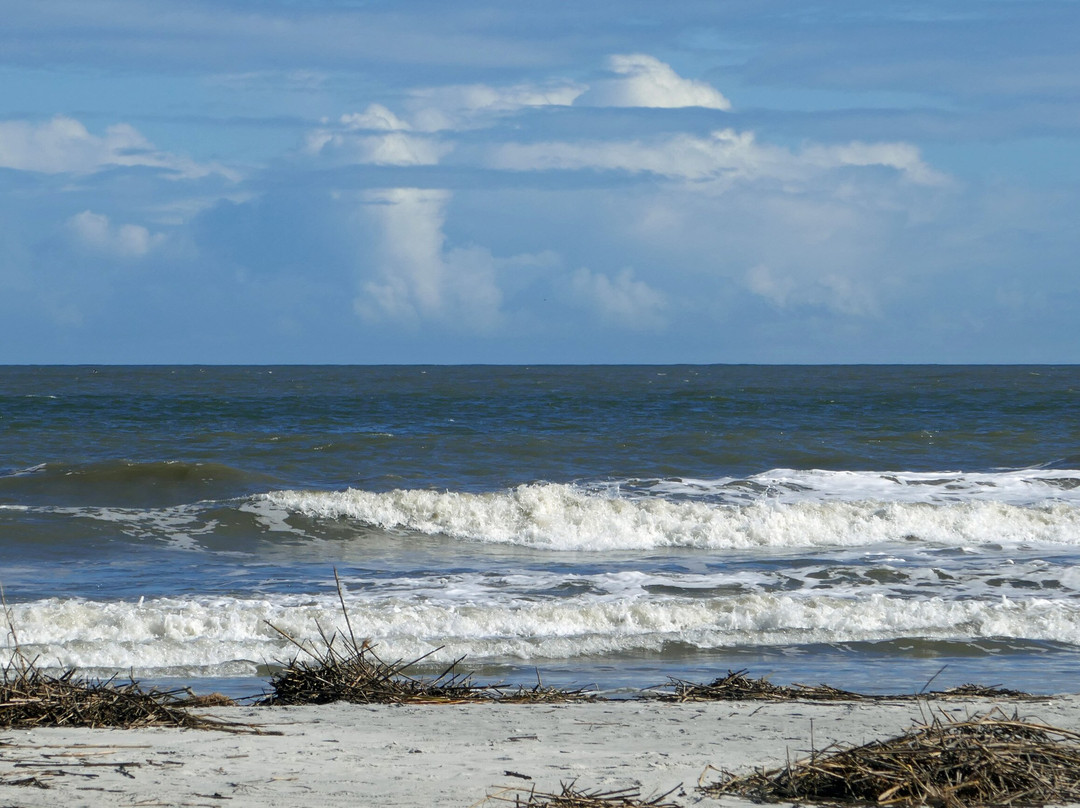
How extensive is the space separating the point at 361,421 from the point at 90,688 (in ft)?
83.8

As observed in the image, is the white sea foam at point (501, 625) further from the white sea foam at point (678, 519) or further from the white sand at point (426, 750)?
the white sea foam at point (678, 519)

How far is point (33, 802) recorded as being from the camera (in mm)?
3332

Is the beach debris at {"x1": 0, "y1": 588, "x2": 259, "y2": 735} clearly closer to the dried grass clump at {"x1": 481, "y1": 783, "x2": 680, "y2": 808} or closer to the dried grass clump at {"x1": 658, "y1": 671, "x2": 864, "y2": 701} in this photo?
the dried grass clump at {"x1": 481, "y1": 783, "x2": 680, "y2": 808}

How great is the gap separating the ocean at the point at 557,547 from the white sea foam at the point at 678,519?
45mm

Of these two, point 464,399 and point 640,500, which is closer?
point 640,500

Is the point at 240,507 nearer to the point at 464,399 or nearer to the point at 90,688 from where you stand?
the point at 90,688

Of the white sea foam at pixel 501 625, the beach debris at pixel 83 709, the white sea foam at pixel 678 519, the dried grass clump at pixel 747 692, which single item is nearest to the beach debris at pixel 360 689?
the dried grass clump at pixel 747 692

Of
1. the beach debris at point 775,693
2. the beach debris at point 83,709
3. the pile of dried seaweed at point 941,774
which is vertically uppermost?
the pile of dried seaweed at point 941,774

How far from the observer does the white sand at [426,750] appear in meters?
3.55

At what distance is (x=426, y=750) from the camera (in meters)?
4.27

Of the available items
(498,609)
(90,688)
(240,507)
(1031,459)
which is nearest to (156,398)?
(240,507)

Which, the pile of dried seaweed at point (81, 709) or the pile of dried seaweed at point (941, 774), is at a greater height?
the pile of dried seaweed at point (941, 774)

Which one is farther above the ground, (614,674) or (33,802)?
(33,802)

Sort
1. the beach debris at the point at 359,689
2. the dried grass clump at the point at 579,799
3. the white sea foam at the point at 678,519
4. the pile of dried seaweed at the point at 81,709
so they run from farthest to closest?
the white sea foam at the point at 678,519 → the beach debris at the point at 359,689 → the pile of dried seaweed at the point at 81,709 → the dried grass clump at the point at 579,799
